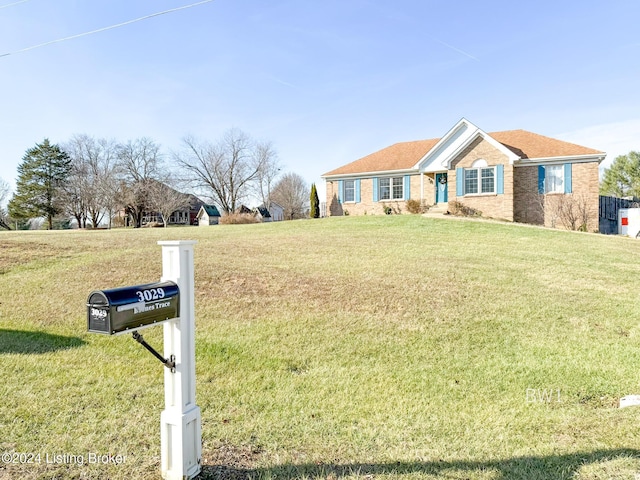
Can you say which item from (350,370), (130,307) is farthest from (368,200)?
(130,307)

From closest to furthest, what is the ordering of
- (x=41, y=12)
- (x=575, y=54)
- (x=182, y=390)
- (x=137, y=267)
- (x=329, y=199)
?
(x=182, y=390), (x=41, y=12), (x=137, y=267), (x=575, y=54), (x=329, y=199)

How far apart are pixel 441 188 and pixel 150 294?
20953 millimetres

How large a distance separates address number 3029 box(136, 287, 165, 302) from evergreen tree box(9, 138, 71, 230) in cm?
4913

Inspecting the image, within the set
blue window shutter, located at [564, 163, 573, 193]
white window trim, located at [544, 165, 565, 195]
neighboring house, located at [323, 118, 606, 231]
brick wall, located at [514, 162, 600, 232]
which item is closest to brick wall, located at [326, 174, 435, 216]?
neighboring house, located at [323, 118, 606, 231]

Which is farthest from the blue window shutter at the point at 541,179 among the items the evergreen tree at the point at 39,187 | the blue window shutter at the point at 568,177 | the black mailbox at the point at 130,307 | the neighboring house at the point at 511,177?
the evergreen tree at the point at 39,187

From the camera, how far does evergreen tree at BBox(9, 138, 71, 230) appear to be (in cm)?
4188

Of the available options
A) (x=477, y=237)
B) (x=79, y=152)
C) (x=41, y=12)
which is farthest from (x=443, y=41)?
(x=79, y=152)

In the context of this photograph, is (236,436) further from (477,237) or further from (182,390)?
(477,237)

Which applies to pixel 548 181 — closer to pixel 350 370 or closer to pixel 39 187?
pixel 350 370

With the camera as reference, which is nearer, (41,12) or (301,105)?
(41,12)

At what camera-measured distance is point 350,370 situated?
411cm

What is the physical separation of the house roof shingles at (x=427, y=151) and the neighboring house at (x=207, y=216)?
33.7 meters

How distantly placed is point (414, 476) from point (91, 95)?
13105 millimetres

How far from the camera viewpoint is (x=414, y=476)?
2.23m
